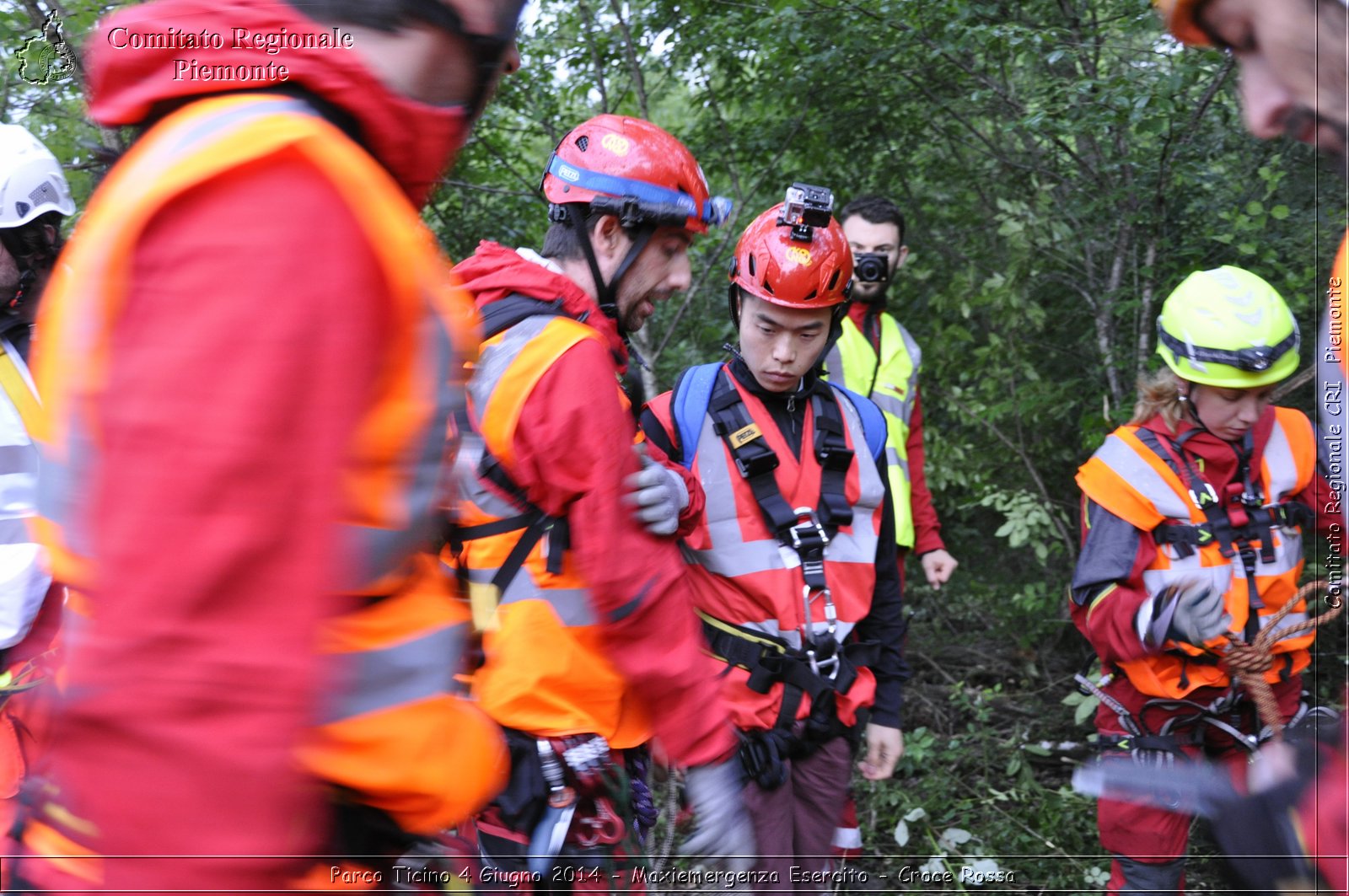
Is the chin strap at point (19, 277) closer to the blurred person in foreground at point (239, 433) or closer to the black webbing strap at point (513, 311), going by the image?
the black webbing strap at point (513, 311)

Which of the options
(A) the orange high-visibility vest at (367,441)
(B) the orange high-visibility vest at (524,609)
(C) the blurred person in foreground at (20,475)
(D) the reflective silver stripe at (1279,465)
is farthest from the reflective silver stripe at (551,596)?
(D) the reflective silver stripe at (1279,465)

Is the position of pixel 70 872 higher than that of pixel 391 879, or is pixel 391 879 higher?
pixel 70 872

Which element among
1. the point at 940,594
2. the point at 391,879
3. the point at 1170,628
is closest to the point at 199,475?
the point at 391,879

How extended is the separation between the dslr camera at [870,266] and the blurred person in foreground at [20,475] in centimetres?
364

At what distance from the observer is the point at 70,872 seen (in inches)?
43.3

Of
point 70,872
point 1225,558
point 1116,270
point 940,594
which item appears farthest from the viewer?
point 940,594

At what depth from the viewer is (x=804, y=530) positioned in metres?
3.48

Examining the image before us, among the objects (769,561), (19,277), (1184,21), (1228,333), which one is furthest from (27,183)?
(1228,333)

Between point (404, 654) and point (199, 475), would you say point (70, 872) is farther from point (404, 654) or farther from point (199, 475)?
point (199, 475)

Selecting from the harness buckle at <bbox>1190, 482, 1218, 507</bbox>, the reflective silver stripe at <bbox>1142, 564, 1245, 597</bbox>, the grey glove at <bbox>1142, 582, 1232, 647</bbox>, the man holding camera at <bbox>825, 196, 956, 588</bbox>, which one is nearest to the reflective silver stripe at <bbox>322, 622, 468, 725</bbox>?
the grey glove at <bbox>1142, 582, 1232, 647</bbox>

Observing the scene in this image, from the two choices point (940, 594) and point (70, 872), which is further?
point (940, 594)

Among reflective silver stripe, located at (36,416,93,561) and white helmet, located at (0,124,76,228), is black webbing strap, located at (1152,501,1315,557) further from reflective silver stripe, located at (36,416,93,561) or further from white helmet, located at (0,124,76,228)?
white helmet, located at (0,124,76,228)

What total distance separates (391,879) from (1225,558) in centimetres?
324

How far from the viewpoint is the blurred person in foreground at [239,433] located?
3.03ft
